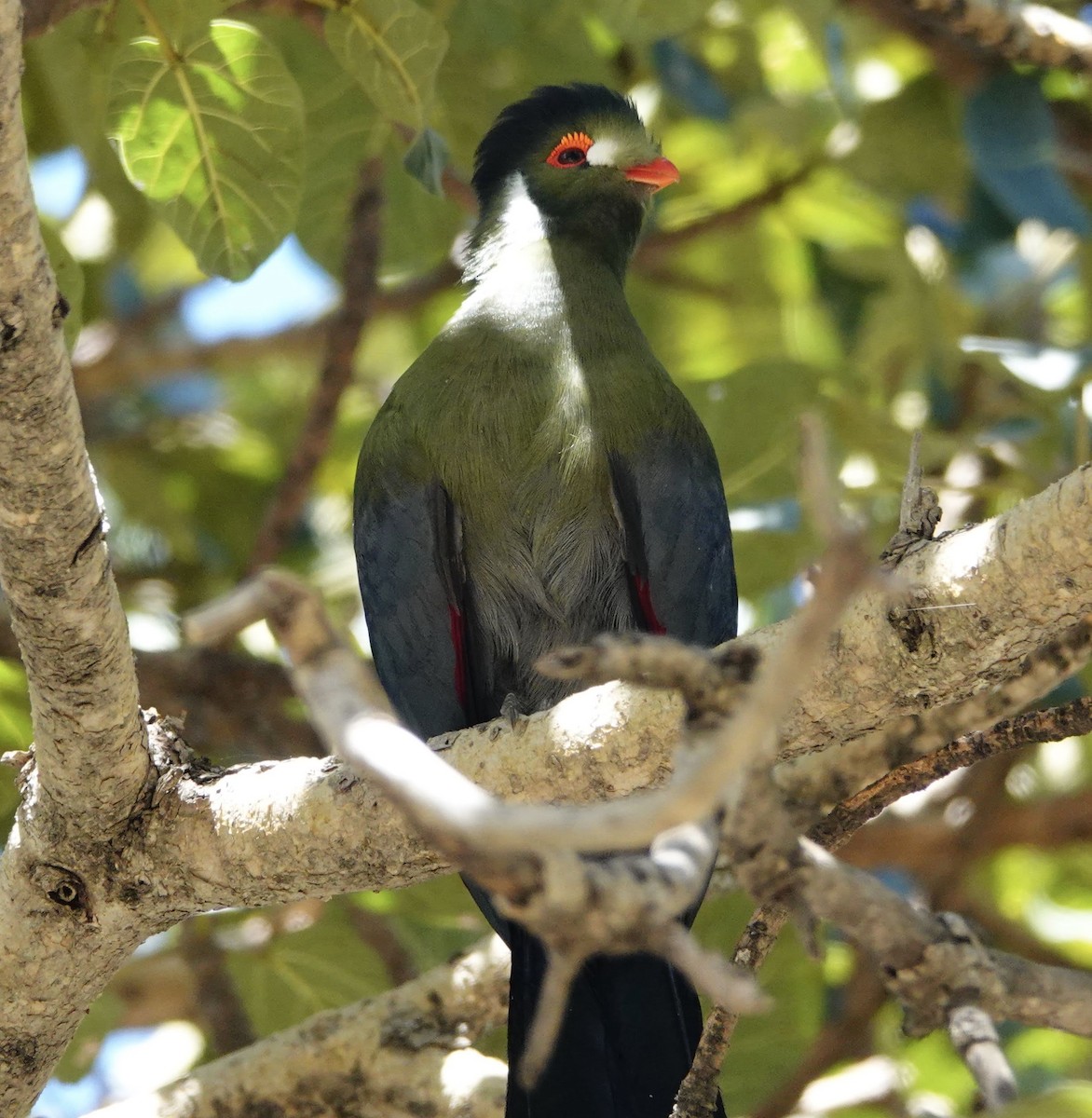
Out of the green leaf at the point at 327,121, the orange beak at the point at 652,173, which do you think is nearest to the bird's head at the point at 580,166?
the orange beak at the point at 652,173

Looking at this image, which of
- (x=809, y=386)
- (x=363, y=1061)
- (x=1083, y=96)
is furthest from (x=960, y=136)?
(x=363, y=1061)

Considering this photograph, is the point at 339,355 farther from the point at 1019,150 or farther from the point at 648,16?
the point at 1019,150

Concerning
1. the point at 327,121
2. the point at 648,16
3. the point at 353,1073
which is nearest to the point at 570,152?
the point at 648,16

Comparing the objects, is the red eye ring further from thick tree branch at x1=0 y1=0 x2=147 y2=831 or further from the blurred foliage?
thick tree branch at x1=0 y1=0 x2=147 y2=831

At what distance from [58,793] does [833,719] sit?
50.2 inches

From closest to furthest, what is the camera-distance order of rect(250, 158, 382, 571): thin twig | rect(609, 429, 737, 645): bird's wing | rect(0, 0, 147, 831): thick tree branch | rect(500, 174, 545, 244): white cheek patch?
rect(0, 0, 147, 831): thick tree branch, rect(609, 429, 737, 645): bird's wing, rect(500, 174, 545, 244): white cheek patch, rect(250, 158, 382, 571): thin twig

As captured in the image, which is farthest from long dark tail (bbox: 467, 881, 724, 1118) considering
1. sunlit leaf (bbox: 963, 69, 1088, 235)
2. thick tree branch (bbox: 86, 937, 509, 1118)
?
sunlit leaf (bbox: 963, 69, 1088, 235)

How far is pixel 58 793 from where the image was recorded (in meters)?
2.46

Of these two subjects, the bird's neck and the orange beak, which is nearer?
the bird's neck

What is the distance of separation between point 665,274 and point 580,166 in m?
1.70

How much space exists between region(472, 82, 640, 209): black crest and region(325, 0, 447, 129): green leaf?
97 centimetres

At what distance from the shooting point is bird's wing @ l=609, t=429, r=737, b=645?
3240mm

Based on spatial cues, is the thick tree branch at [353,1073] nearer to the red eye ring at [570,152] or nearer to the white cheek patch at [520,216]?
the white cheek patch at [520,216]

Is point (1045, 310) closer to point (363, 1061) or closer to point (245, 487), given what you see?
point (245, 487)
